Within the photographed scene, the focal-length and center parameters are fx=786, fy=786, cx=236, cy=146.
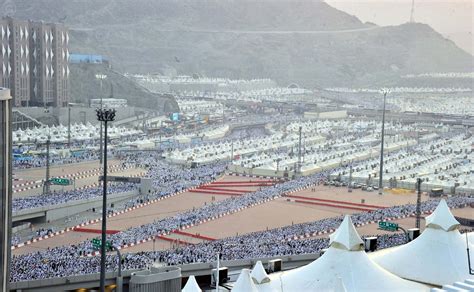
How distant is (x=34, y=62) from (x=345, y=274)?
49.2 metres

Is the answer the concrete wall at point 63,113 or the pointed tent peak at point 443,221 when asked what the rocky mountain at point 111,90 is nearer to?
the concrete wall at point 63,113

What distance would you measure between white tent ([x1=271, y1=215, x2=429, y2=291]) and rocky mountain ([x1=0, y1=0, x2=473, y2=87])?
111502 mm

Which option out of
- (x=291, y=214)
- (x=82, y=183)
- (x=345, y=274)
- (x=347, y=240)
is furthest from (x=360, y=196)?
(x=345, y=274)

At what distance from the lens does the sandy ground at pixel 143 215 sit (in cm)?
2377

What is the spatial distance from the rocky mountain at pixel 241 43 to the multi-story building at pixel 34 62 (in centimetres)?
6210

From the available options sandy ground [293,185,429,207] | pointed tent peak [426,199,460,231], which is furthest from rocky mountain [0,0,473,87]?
pointed tent peak [426,199,460,231]

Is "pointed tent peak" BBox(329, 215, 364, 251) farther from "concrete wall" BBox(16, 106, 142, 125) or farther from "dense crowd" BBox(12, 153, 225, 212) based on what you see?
"concrete wall" BBox(16, 106, 142, 125)

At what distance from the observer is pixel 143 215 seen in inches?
1125

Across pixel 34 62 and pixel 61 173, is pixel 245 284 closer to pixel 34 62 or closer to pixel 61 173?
pixel 61 173

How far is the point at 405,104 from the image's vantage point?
9688cm

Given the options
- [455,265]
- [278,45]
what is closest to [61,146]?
[455,265]

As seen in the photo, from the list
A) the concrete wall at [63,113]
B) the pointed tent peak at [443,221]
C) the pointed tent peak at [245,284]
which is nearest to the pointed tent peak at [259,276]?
the pointed tent peak at [245,284]

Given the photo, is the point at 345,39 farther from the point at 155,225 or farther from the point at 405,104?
the point at 155,225

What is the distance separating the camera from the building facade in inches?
445
